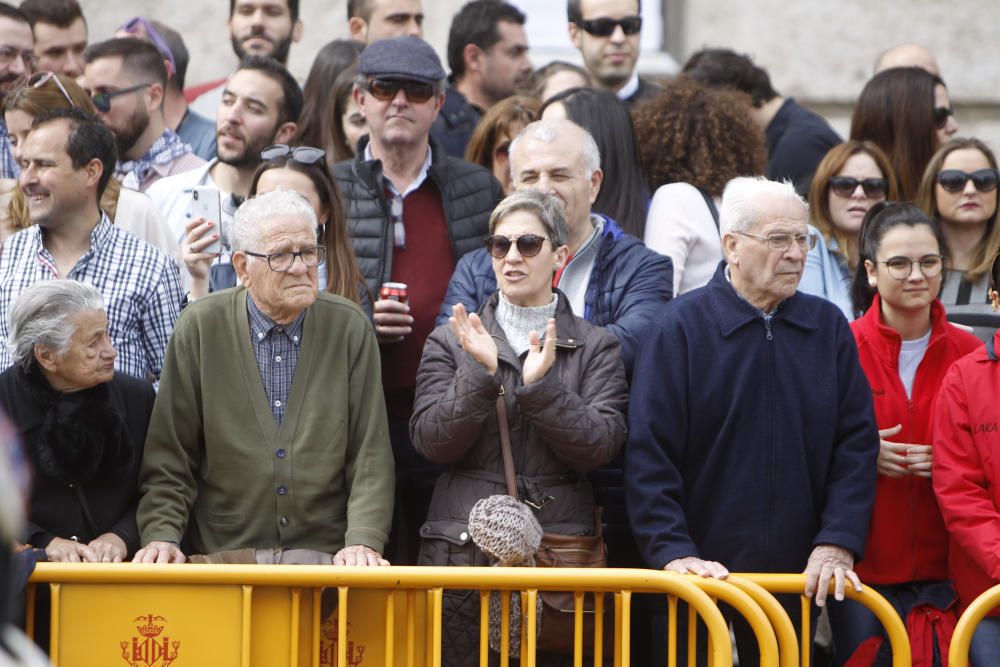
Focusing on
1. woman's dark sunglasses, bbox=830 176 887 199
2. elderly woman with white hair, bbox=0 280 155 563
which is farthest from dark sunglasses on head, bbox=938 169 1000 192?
elderly woman with white hair, bbox=0 280 155 563

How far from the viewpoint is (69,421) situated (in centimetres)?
507

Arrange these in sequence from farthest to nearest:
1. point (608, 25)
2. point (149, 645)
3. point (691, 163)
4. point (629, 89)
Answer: point (629, 89) < point (608, 25) < point (691, 163) < point (149, 645)

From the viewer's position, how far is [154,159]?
293 inches

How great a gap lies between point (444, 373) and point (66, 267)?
1475 mm

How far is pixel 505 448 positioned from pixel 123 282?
60.5 inches

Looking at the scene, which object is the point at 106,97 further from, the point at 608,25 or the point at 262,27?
Answer: the point at 608,25

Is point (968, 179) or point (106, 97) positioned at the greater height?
point (106, 97)

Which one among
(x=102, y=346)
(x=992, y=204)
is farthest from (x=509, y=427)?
(x=992, y=204)

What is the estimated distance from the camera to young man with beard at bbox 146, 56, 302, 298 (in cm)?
690

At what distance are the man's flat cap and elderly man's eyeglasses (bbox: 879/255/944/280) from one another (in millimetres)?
1918

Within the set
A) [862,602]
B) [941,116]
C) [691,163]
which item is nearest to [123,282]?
[691,163]

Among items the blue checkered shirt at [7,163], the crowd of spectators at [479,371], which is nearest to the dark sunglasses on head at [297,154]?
the crowd of spectators at [479,371]

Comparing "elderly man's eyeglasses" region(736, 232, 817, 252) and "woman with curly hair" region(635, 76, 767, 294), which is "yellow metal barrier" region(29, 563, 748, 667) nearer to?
"elderly man's eyeglasses" region(736, 232, 817, 252)

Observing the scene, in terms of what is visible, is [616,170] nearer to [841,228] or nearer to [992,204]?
[841,228]
